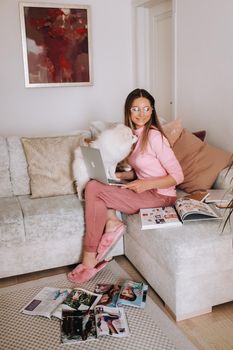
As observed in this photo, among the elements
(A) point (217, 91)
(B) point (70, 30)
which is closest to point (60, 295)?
(A) point (217, 91)

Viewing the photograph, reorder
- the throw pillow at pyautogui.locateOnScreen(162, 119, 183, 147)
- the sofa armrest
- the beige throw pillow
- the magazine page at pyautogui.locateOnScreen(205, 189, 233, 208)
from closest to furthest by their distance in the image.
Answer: the magazine page at pyautogui.locateOnScreen(205, 189, 233, 208) → the sofa armrest → the beige throw pillow → the throw pillow at pyautogui.locateOnScreen(162, 119, 183, 147)

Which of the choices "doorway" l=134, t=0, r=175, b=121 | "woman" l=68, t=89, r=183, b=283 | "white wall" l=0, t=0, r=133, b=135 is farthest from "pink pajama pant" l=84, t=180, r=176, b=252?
"white wall" l=0, t=0, r=133, b=135

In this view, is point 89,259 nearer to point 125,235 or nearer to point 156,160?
point 125,235

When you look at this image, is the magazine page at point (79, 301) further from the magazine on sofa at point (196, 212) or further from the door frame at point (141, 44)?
the door frame at point (141, 44)

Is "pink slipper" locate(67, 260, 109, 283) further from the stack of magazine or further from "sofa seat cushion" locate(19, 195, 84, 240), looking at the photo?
"sofa seat cushion" locate(19, 195, 84, 240)

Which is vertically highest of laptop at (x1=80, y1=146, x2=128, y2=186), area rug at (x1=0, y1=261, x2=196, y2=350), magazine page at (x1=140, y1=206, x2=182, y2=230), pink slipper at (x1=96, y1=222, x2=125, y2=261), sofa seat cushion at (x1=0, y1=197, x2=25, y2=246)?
laptop at (x1=80, y1=146, x2=128, y2=186)

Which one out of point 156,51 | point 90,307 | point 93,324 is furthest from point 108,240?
point 156,51

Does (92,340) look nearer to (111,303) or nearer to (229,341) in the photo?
(111,303)

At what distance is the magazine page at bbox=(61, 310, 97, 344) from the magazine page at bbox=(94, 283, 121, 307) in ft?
0.36

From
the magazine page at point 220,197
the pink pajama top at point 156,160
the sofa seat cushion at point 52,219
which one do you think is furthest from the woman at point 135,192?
the magazine page at point 220,197

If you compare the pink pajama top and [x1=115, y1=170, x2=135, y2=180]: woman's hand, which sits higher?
the pink pajama top

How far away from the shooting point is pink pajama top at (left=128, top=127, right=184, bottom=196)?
2.12 m

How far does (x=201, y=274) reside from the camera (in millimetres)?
1726

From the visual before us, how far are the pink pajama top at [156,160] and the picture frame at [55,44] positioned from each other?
210cm
